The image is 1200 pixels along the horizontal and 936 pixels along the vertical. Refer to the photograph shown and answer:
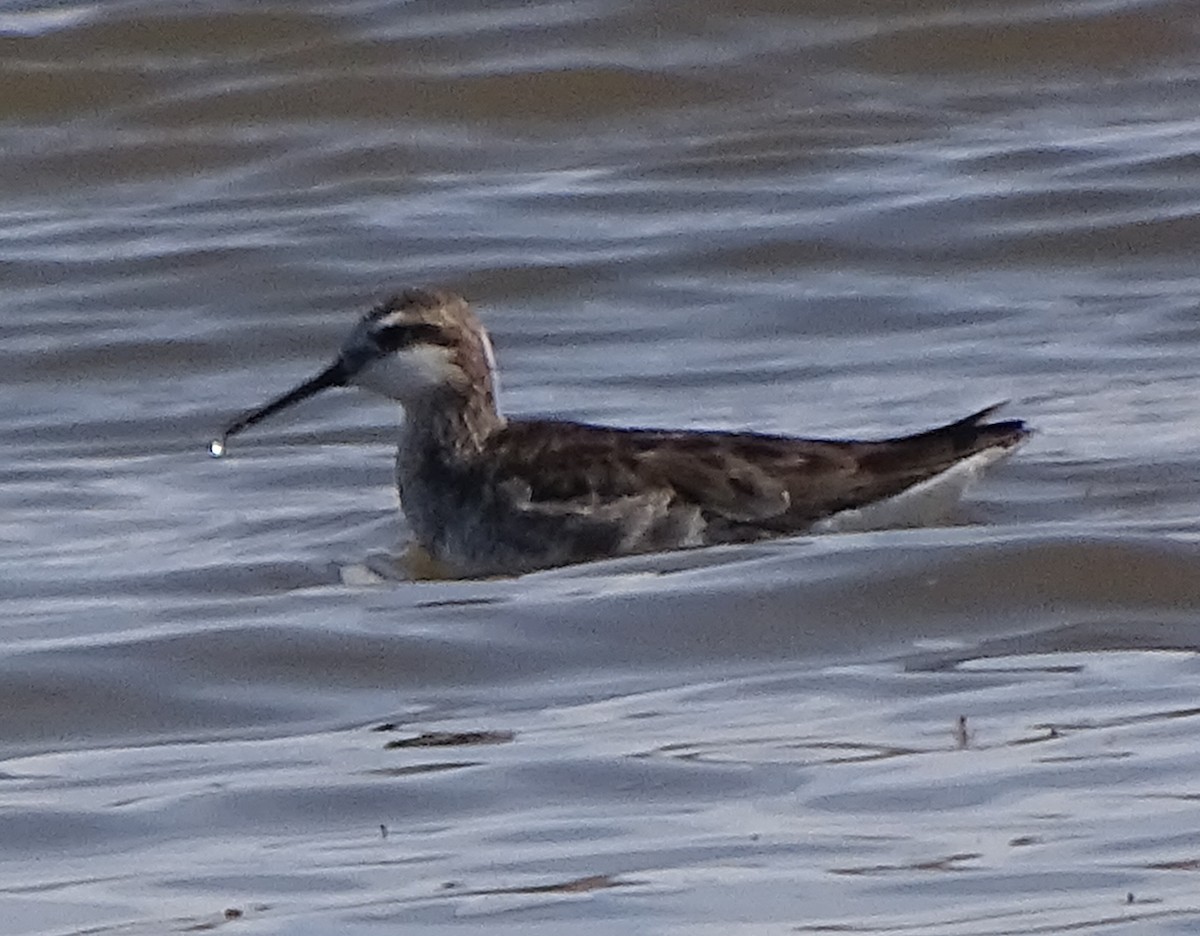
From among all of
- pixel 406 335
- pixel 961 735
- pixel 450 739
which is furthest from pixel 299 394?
pixel 961 735

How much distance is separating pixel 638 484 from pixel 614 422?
1824mm

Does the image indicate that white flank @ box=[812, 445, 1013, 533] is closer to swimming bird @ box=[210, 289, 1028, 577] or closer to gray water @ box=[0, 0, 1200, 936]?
swimming bird @ box=[210, 289, 1028, 577]

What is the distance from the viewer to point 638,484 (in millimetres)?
10688

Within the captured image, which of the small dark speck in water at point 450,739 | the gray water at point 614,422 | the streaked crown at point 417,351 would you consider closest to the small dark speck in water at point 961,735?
the gray water at point 614,422

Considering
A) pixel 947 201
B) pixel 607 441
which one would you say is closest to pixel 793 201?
pixel 947 201

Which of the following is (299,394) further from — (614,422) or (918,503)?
(918,503)

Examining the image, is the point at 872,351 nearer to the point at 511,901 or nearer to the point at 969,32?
the point at 969,32

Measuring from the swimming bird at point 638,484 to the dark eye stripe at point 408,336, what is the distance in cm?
6

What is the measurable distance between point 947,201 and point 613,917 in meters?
9.64

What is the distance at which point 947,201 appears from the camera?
1548 cm

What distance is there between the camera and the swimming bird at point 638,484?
10617 mm

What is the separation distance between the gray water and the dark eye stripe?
1.68ft

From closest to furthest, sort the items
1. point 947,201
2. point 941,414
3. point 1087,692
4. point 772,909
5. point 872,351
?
point 772,909, point 1087,692, point 941,414, point 872,351, point 947,201

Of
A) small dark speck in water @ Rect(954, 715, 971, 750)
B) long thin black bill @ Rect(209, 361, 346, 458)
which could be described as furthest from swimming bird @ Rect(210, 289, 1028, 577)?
small dark speck in water @ Rect(954, 715, 971, 750)
